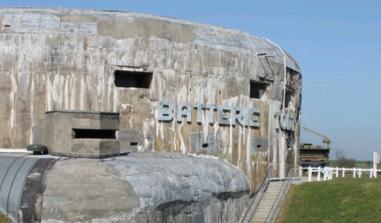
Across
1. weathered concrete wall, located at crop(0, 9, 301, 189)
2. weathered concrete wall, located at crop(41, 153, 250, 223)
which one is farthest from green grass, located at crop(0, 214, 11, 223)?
weathered concrete wall, located at crop(0, 9, 301, 189)

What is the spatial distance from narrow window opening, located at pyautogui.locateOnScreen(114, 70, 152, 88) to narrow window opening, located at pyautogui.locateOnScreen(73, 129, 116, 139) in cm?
357

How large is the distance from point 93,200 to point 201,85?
7.87 meters

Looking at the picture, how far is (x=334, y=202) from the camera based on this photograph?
2225cm

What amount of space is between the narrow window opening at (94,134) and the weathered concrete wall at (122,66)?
2.92 m

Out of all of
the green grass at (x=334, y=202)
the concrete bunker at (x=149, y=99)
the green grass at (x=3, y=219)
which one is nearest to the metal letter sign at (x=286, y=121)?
the concrete bunker at (x=149, y=99)

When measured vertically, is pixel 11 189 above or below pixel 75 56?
below

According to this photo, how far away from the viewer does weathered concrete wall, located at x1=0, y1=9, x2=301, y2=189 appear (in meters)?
21.3

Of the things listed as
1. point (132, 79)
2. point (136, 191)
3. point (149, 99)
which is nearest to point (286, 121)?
point (149, 99)

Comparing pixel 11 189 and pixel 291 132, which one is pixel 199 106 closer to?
pixel 291 132

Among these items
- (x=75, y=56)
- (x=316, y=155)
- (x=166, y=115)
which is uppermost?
(x=75, y=56)

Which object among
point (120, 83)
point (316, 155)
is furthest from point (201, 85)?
point (316, 155)

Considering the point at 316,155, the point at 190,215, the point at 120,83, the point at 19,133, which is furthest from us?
the point at 316,155

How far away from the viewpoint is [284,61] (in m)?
26.2

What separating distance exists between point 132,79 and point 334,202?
7.04 metres
